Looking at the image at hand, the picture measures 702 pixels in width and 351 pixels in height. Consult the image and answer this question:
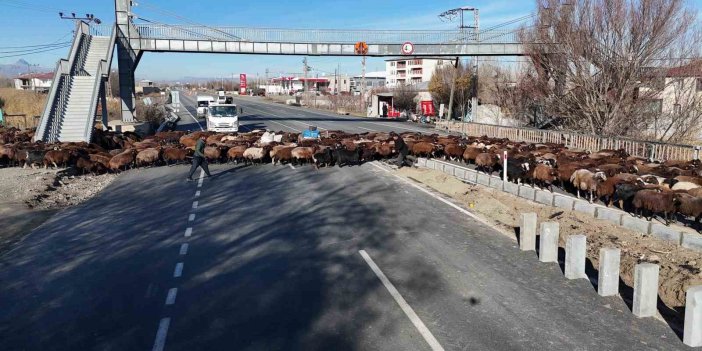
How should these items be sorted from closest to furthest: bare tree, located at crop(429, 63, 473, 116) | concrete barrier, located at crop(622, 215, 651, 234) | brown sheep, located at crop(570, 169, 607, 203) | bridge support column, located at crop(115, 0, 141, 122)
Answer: concrete barrier, located at crop(622, 215, 651, 234), brown sheep, located at crop(570, 169, 607, 203), bridge support column, located at crop(115, 0, 141, 122), bare tree, located at crop(429, 63, 473, 116)

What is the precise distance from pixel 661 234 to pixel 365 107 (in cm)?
6965

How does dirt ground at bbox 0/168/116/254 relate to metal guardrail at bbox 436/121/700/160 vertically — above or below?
below

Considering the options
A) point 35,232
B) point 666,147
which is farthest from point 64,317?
point 666,147

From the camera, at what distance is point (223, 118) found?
36750 mm

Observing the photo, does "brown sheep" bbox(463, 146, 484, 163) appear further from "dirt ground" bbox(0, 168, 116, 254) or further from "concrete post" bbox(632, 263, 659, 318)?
"concrete post" bbox(632, 263, 659, 318)

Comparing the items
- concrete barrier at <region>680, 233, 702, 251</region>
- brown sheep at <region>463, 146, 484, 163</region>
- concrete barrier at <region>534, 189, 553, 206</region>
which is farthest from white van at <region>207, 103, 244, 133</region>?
concrete barrier at <region>680, 233, 702, 251</region>

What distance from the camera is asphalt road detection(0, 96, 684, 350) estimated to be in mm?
7199

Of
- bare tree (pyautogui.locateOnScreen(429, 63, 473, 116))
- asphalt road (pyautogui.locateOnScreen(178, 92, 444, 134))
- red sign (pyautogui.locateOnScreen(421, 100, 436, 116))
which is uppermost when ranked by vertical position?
bare tree (pyautogui.locateOnScreen(429, 63, 473, 116))

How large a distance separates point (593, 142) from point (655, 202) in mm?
15441

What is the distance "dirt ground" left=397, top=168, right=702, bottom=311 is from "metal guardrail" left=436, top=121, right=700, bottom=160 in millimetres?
9194

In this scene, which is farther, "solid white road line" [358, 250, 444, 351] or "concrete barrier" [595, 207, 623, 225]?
"concrete barrier" [595, 207, 623, 225]

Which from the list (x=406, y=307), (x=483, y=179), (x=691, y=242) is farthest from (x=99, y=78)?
(x=691, y=242)

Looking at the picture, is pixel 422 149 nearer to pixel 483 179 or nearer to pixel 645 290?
pixel 483 179

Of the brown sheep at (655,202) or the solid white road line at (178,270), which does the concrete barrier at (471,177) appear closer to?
the brown sheep at (655,202)
